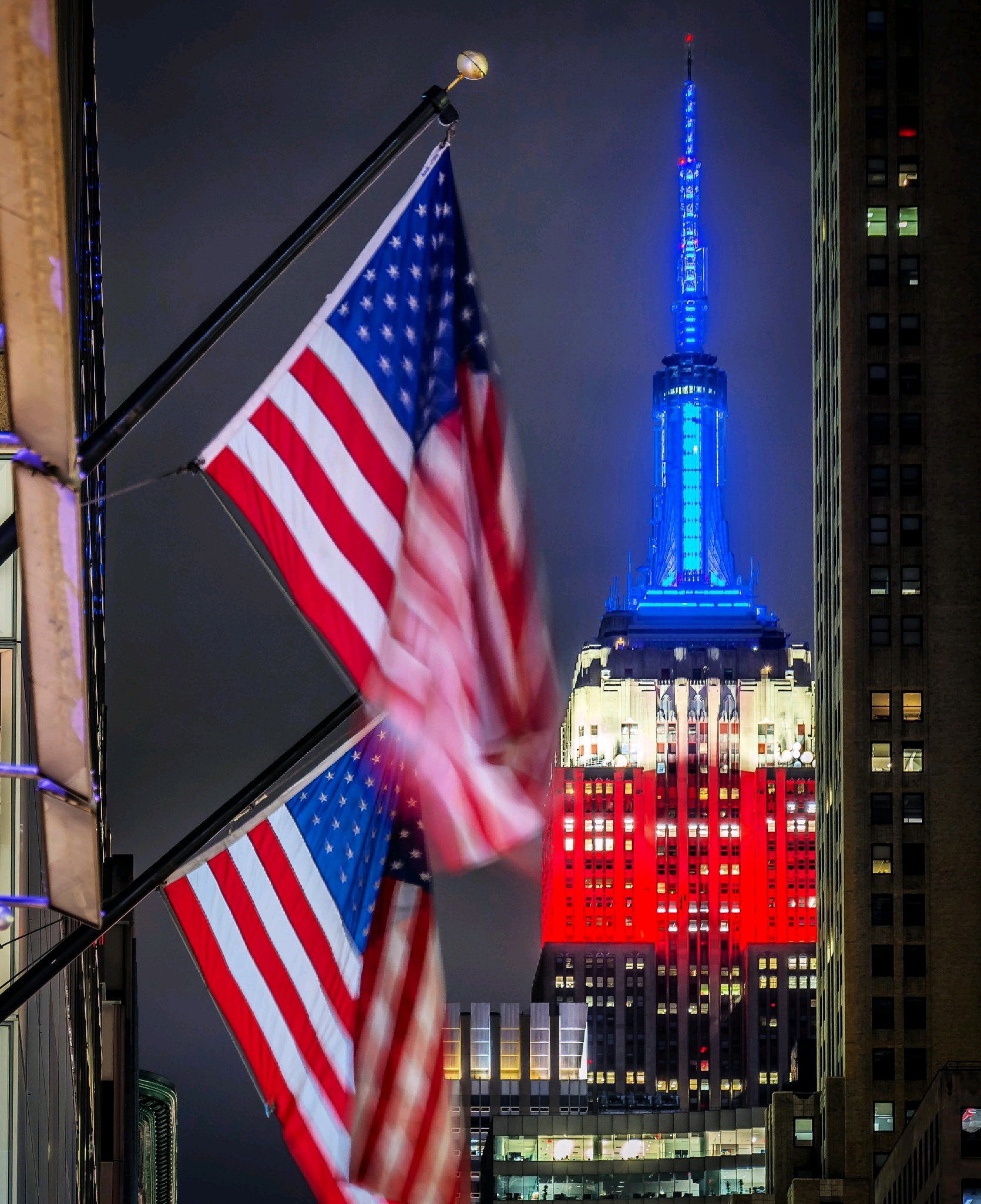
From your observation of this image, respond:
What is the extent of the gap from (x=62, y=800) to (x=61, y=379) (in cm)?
287

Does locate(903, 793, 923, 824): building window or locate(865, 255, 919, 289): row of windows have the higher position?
locate(865, 255, 919, 289): row of windows

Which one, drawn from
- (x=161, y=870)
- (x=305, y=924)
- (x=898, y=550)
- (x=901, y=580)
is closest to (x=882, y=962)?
(x=901, y=580)

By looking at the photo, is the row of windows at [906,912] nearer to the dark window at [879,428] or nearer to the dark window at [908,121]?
the dark window at [879,428]

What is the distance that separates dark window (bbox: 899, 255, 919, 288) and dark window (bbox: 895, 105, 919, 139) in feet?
18.8

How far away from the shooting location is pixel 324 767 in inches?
782

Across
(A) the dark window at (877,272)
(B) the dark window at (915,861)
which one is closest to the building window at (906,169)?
(A) the dark window at (877,272)

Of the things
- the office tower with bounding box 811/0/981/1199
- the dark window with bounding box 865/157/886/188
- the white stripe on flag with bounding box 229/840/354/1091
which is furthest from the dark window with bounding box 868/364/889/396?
the white stripe on flag with bounding box 229/840/354/1091

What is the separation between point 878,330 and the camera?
374 feet

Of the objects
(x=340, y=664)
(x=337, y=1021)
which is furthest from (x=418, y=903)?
(x=340, y=664)

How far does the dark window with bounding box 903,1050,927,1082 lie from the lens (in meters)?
107

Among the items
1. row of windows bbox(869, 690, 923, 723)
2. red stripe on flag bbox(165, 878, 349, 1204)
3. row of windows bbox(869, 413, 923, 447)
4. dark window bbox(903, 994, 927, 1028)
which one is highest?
row of windows bbox(869, 413, 923, 447)

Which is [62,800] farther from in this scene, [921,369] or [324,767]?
[921,369]

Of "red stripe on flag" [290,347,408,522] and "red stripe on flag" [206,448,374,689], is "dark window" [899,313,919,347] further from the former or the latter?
"red stripe on flag" [206,448,374,689]

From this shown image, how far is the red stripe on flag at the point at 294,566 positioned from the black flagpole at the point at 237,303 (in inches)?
39.4
